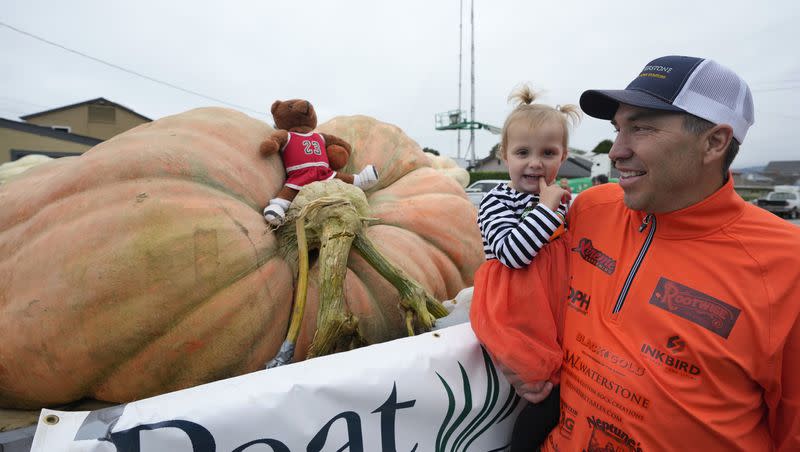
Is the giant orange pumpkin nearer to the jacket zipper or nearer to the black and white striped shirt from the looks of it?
the black and white striped shirt

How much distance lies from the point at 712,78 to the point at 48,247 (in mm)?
2036

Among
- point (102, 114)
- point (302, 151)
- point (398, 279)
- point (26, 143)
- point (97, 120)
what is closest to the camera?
point (398, 279)

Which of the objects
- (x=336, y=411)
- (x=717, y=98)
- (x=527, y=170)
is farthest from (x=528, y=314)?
(x=717, y=98)

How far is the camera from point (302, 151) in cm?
214

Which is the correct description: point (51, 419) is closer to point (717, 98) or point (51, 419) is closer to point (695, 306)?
point (695, 306)

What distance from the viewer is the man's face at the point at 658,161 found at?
1.23 metres

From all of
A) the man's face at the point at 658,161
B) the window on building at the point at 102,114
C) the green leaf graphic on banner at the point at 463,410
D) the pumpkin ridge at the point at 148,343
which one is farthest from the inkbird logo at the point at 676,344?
the window on building at the point at 102,114

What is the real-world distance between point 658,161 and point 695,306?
1.33 feet

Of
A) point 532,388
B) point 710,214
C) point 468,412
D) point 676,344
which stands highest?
point 710,214

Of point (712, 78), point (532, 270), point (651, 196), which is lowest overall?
point (532, 270)

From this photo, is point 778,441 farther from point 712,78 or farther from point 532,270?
point 712,78

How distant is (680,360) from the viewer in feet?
3.79

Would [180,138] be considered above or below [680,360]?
above

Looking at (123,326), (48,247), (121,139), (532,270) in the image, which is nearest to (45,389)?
(123,326)
